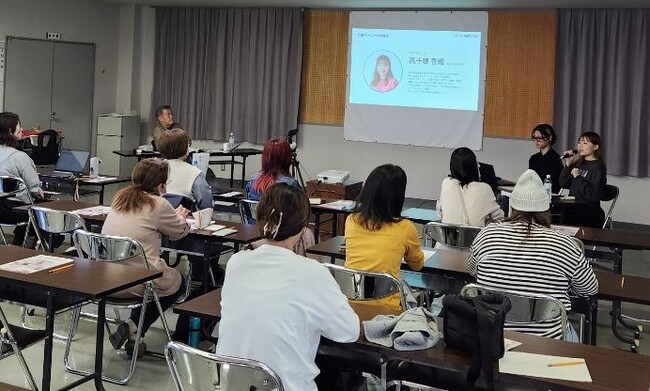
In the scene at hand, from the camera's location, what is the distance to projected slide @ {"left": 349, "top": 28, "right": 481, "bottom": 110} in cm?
874

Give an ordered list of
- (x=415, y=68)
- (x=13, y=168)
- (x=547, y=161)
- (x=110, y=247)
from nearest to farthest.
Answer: (x=110, y=247), (x=13, y=168), (x=547, y=161), (x=415, y=68)

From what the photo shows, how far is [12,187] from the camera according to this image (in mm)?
5305

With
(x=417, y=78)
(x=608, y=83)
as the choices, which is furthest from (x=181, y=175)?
(x=608, y=83)

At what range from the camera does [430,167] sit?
928 centimetres

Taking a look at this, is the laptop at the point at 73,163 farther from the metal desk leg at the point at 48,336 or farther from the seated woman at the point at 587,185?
the seated woman at the point at 587,185

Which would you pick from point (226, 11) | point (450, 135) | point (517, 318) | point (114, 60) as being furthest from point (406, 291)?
point (114, 60)

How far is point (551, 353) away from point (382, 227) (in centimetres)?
105

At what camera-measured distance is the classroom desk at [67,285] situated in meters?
2.66

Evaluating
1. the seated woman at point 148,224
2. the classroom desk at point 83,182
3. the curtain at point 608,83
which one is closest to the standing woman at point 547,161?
the curtain at point 608,83

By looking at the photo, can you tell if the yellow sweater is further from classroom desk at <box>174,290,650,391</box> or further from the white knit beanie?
classroom desk at <box>174,290,650,391</box>

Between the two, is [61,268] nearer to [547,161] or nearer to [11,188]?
[11,188]

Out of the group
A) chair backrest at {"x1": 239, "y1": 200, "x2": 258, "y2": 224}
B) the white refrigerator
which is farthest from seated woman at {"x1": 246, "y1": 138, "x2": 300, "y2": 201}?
the white refrigerator

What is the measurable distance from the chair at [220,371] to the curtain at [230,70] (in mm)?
7844

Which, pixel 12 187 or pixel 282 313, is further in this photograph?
pixel 12 187
